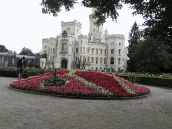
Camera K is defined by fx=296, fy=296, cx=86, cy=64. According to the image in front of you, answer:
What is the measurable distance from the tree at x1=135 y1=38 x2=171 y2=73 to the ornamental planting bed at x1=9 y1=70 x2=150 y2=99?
3885 centimetres

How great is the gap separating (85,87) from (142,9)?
20.0ft

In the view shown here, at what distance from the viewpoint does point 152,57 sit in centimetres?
5659

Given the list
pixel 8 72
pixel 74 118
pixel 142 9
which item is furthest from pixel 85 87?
pixel 8 72

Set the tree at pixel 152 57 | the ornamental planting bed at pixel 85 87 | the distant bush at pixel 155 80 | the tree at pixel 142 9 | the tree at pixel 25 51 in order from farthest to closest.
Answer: the tree at pixel 25 51 < the tree at pixel 152 57 < the distant bush at pixel 155 80 < the ornamental planting bed at pixel 85 87 < the tree at pixel 142 9

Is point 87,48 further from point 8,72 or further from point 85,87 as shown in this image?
point 85,87

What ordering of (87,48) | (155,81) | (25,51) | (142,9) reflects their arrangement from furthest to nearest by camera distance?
(25,51)
(87,48)
(155,81)
(142,9)

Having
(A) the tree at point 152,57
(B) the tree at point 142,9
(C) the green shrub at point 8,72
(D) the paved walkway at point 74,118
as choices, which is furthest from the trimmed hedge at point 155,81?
(A) the tree at point 152,57

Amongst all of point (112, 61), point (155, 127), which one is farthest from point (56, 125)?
point (112, 61)

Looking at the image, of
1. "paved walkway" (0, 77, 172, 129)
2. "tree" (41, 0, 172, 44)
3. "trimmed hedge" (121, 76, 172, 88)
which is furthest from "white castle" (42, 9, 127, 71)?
"paved walkway" (0, 77, 172, 129)

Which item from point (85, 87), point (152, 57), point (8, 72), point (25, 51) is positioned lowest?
point (85, 87)

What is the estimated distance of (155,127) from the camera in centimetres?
814

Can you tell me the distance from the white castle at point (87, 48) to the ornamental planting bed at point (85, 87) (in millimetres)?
74439

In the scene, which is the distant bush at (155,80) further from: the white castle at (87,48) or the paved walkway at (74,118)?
the white castle at (87,48)

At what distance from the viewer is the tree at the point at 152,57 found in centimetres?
5566
